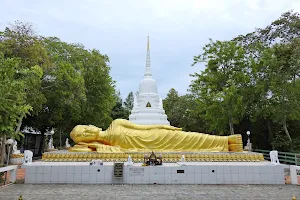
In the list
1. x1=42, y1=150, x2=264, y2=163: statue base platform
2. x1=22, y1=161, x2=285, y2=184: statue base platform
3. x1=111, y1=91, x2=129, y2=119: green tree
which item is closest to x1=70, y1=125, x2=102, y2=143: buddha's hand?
x1=42, y1=150, x2=264, y2=163: statue base platform

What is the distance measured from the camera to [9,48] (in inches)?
536

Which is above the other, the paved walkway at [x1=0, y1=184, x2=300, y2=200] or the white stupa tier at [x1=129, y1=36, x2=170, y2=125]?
the white stupa tier at [x1=129, y1=36, x2=170, y2=125]

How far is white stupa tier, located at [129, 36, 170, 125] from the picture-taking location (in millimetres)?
17283

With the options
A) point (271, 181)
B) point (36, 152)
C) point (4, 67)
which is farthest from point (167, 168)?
point (36, 152)

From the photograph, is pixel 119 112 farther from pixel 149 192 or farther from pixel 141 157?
pixel 149 192

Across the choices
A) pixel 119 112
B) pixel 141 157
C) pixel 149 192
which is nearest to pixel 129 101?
pixel 119 112

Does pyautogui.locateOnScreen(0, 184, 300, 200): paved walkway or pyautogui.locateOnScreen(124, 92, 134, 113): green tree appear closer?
pyautogui.locateOnScreen(0, 184, 300, 200): paved walkway

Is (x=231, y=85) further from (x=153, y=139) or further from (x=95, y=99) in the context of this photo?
(x=95, y=99)

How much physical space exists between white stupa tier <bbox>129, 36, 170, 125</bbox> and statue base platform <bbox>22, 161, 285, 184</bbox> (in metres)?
7.61

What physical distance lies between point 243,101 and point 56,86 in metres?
11.8

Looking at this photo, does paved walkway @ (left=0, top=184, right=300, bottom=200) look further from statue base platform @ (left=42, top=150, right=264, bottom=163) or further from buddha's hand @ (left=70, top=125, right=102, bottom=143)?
buddha's hand @ (left=70, top=125, right=102, bottom=143)

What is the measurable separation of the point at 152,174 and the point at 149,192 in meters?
1.50

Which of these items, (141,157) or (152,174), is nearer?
(152,174)

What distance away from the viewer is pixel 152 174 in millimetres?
9336
